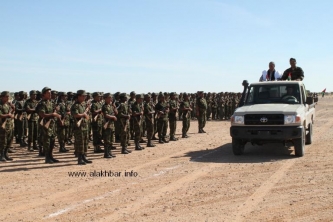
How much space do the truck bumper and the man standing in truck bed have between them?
11.8 feet

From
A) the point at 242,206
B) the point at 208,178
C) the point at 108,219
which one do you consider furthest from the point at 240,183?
the point at 108,219

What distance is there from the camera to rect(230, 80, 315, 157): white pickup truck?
9.52 m

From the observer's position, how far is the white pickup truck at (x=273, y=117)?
9516 millimetres

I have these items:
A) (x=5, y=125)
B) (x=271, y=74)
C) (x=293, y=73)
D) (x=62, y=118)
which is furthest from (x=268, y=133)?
(x=5, y=125)

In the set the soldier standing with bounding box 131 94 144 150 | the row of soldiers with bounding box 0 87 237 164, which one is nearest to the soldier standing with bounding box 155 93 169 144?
the row of soldiers with bounding box 0 87 237 164

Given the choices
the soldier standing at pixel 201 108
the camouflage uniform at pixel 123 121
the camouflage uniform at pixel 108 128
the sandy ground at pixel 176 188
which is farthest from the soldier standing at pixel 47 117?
the soldier standing at pixel 201 108

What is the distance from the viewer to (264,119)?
31.6 feet

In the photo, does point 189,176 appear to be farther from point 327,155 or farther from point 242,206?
point 327,155

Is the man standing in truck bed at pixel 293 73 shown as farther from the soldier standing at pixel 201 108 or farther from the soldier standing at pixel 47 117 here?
the soldier standing at pixel 47 117

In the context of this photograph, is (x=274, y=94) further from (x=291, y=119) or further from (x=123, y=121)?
(x=123, y=121)

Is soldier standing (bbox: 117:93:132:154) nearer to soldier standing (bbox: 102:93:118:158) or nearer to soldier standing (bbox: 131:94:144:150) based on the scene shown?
soldier standing (bbox: 131:94:144:150)

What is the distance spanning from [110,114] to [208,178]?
4021 millimetres

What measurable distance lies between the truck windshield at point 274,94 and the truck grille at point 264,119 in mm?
1227

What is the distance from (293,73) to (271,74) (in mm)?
A: 897
